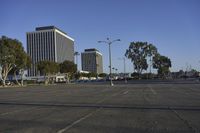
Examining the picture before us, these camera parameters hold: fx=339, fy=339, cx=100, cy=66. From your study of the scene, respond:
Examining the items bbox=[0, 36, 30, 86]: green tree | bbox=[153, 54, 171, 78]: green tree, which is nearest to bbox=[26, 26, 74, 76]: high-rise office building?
bbox=[153, 54, 171, 78]: green tree

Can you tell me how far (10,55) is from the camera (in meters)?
87.4

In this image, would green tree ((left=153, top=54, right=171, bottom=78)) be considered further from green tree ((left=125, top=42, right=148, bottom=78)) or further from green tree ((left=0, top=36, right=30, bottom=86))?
green tree ((left=0, top=36, right=30, bottom=86))

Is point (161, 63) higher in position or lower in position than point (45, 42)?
lower

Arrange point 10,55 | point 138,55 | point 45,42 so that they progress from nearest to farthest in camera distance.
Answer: point 10,55
point 138,55
point 45,42

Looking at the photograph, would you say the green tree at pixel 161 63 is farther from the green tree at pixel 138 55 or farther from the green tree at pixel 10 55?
the green tree at pixel 10 55

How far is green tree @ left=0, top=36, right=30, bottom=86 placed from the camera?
282 feet

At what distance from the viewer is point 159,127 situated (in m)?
10.7

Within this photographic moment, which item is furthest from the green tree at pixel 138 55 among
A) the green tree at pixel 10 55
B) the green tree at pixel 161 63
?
the green tree at pixel 10 55

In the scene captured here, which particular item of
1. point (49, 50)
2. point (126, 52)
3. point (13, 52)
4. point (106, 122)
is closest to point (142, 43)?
point (126, 52)

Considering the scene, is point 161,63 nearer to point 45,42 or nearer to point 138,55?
point 138,55

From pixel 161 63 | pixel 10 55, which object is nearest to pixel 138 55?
pixel 161 63

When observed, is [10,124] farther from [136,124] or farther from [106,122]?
[136,124]

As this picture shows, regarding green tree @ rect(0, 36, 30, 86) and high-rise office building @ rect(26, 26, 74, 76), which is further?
high-rise office building @ rect(26, 26, 74, 76)

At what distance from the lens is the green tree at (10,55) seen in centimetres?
8606
